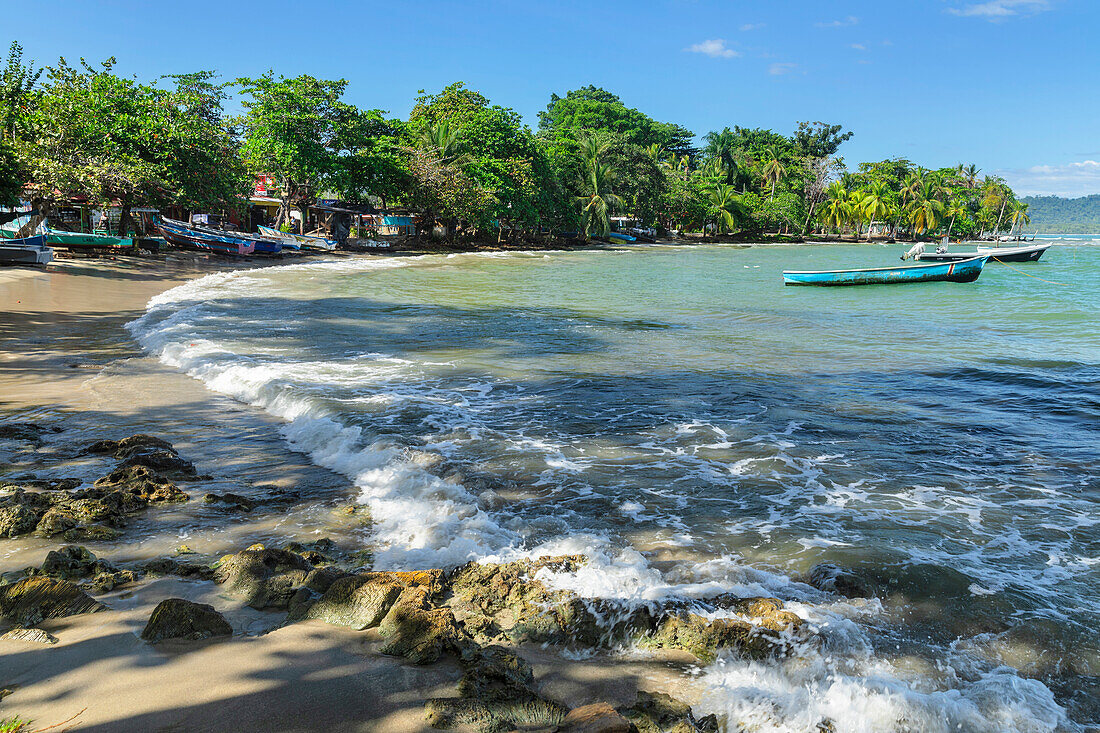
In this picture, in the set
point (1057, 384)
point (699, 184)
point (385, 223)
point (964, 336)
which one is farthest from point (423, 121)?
point (1057, 384)

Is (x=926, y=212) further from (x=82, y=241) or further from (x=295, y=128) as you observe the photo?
(x=82, y=241)

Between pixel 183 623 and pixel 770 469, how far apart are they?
498cm

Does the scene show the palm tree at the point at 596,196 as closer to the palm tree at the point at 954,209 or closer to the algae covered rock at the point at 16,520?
the palm tree at the point at 954,209

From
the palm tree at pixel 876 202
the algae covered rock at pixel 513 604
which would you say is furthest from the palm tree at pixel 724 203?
the algae covered rock at pixel 513 604

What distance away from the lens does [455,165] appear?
44.4m

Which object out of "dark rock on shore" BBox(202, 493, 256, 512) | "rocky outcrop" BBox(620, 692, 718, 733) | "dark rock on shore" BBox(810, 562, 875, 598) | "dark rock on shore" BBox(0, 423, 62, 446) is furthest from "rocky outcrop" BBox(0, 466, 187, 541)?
"dark rock on shore" BBox(810, 562, 875, 598)

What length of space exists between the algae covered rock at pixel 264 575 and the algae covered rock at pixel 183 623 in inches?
11.4

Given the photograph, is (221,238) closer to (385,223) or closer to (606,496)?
(385,223)

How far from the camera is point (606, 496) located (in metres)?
5.52

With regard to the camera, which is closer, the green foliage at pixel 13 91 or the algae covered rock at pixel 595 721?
the algae covered rock at pixel 595 721

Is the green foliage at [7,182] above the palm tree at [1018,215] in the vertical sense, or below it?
below

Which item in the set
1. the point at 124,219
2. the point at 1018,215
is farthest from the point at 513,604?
the point at 1018,215

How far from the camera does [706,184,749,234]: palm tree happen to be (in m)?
73.2

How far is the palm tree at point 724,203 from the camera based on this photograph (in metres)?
73.2
